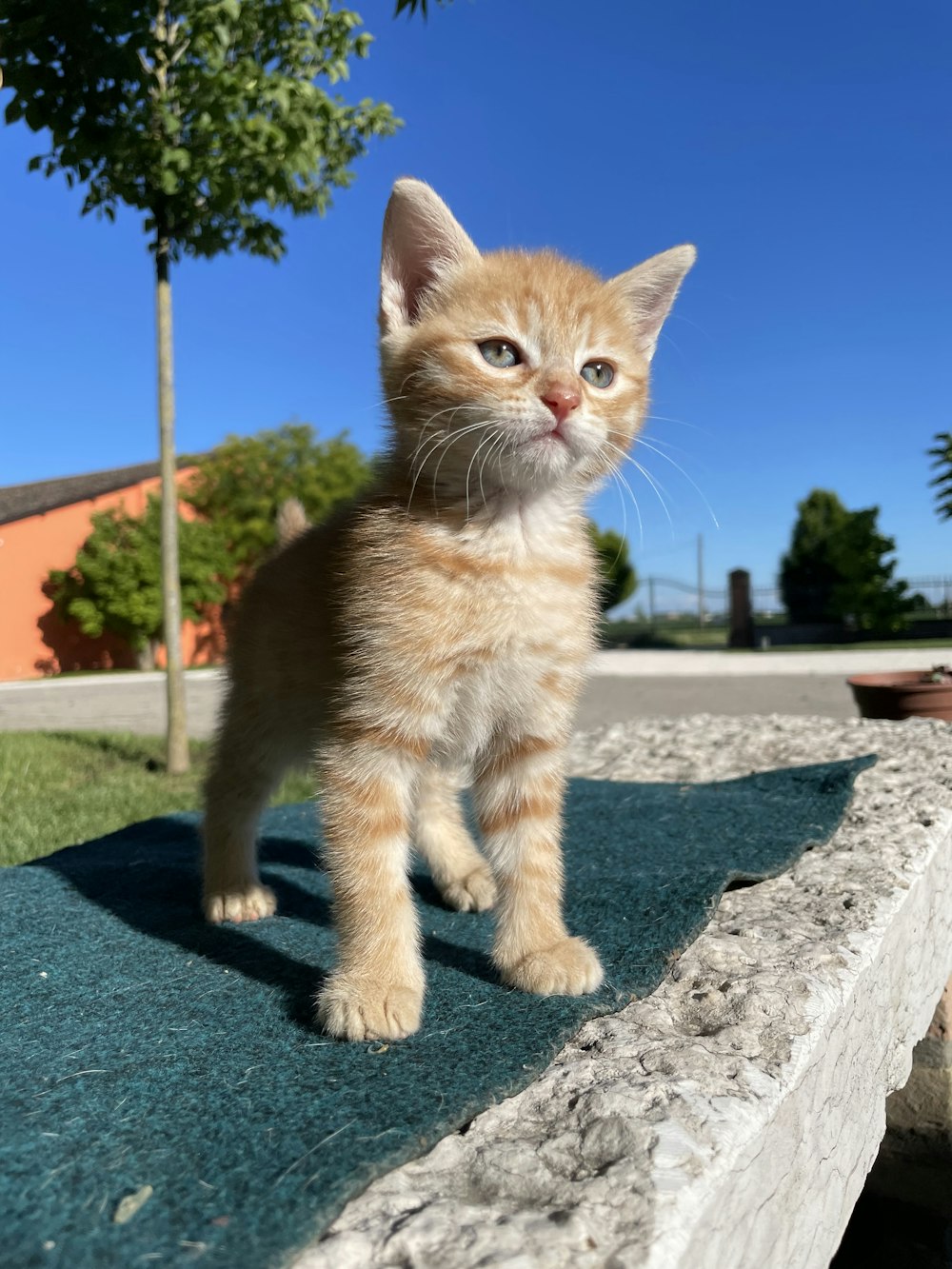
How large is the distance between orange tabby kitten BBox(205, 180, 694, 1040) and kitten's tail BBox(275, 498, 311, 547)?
576mm

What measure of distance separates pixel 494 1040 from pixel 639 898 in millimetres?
847

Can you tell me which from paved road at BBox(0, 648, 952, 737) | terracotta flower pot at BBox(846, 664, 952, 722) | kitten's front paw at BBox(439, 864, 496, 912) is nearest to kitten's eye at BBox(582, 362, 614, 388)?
kitten's front paw at BBox(439, 864, 496, 912)

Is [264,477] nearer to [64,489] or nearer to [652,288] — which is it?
[64,489]

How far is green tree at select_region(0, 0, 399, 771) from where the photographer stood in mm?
3779

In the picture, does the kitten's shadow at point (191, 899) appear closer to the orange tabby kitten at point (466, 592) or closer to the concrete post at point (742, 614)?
the orange tabby kitten at point (466, 592)

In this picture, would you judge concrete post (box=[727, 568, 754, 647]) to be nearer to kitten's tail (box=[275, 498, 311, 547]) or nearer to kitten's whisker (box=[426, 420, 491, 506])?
kitten's tail (box=[275, 498, 311, 547])

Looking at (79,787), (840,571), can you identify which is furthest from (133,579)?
(840,571)

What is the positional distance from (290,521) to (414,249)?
104 centimetres

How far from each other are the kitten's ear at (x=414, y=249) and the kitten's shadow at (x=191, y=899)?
4.69 feet

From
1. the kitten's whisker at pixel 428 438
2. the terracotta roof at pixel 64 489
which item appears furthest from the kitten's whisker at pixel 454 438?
the terracotta roof at pixel 64 489

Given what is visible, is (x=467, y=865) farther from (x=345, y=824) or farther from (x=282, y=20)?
(x=282, y=20)

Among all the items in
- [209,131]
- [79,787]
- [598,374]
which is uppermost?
[209,131]

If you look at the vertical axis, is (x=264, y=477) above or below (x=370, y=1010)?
above

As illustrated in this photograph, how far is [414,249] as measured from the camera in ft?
6.24
